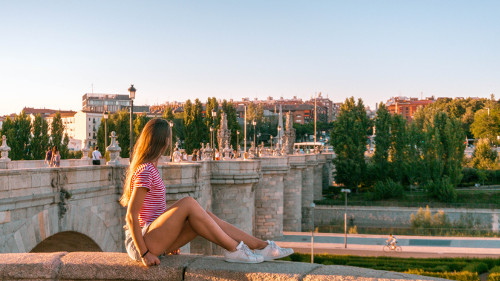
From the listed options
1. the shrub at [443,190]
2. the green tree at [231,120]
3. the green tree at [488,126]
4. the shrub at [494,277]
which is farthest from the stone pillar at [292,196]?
the green tree at [488,126]

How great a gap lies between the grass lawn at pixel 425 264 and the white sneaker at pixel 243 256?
788 inches

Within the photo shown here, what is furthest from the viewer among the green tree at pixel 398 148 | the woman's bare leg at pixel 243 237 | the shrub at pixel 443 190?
the green tree at pixel 398 148

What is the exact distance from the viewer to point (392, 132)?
6081 cm

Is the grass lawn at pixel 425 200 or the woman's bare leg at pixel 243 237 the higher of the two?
the woman's bare leg at pixel 243 237

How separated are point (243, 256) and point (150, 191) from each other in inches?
43.2

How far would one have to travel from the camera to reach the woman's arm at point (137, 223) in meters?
4.29

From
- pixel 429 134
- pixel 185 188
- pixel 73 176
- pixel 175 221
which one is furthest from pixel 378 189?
pixel 175 221

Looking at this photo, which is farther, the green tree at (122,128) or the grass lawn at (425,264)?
the green tree at (122,128)

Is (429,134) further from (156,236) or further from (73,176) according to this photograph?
(156,236)

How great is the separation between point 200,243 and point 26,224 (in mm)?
12157

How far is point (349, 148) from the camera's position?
193ft

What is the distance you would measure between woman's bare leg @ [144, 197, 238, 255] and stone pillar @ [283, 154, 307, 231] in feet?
A: 114

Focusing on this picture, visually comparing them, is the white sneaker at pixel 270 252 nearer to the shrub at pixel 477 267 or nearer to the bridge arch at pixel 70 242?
the bridge arch at pixel 70 242

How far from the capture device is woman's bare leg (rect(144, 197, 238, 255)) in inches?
178
